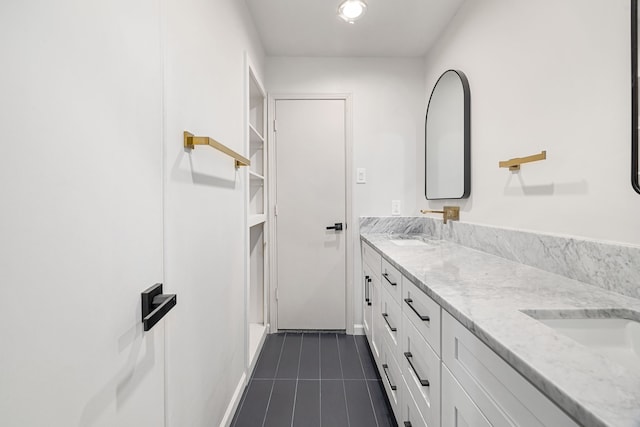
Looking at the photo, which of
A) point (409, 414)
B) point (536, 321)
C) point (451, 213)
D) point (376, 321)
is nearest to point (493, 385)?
point (536, 321)

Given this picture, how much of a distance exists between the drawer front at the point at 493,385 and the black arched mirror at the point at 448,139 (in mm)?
1255

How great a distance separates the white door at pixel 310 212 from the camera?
2496 mm

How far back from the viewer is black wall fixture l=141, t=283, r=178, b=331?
673 mm

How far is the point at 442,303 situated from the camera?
837 millimetres

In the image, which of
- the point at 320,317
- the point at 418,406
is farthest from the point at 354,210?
the point at 418,406

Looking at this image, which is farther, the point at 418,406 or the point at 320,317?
the point at 320,317

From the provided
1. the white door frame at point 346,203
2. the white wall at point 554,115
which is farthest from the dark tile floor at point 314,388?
the white wall at point 554,115

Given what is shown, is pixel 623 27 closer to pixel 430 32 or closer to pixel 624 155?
pixel 624 155

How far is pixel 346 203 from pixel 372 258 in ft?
2.09

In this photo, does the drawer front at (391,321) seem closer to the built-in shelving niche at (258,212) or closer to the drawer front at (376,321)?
the drawer front at (376,321)

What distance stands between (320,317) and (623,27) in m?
2.43

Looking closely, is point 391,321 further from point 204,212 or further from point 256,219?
point 256,219

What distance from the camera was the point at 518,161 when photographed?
1.30m

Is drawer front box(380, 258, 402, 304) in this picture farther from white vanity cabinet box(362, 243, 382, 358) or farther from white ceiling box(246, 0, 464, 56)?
white ceiling box(246, 0, 464, 56)
